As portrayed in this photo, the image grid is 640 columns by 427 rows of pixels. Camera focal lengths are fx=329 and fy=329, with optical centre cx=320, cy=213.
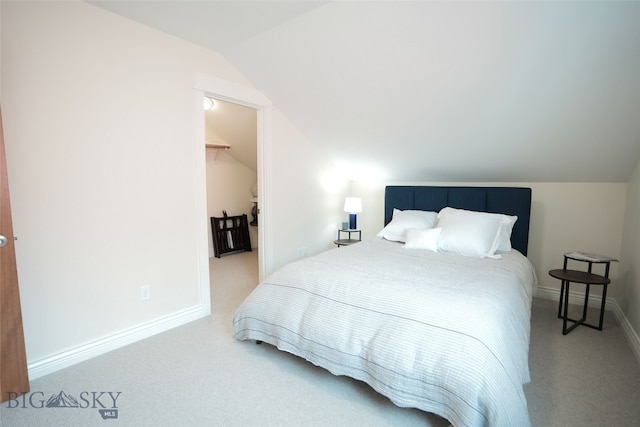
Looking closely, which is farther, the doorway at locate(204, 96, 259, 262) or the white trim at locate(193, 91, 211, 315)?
the doorway at locate(204, 96, 259, 262)

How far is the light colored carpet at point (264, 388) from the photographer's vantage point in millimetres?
1643

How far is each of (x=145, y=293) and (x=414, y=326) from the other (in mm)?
1970

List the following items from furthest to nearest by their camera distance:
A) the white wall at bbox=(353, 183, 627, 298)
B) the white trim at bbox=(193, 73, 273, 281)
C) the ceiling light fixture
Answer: the ceiling light fixture < the white wall at bbox=(353, 183, 627, 298) < the white trim at bbox=(193, 73, 273, 281)

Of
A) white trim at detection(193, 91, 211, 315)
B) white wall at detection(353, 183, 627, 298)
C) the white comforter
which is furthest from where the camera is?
white wall at detection(353, 183, 627, 298)

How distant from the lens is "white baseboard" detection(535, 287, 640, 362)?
2303 millimetres

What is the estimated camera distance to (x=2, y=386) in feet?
5.60

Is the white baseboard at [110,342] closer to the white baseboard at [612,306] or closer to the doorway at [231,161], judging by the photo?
the doorway at [231,161]

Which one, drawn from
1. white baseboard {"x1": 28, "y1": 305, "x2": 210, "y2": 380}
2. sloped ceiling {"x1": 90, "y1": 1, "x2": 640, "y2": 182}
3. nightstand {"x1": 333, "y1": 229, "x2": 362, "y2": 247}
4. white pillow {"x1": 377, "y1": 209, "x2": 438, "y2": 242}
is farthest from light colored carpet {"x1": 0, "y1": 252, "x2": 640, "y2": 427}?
nightstand {"x1": 333, "y1": 229, "x2": 362, "y2": 247}

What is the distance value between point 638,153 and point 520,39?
1.51 meters

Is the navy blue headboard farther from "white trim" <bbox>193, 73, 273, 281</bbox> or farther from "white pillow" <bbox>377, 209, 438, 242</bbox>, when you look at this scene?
"white trim" <bbox>193, 73, 273, 281</bbox>

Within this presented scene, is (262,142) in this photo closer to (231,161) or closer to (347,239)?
(347,239)

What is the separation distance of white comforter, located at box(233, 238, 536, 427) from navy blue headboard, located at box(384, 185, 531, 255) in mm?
838

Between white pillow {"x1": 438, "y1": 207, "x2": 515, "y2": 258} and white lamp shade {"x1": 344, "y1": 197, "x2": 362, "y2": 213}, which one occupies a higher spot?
white lamp shade {"x1": 344, "y1": 197, "x2": 362, "y2": 213}

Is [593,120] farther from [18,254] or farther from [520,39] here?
[18,254]
